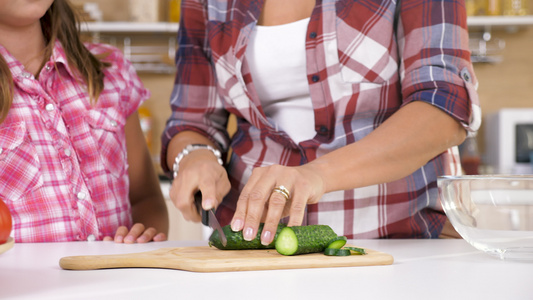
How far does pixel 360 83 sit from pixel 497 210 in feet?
1.42

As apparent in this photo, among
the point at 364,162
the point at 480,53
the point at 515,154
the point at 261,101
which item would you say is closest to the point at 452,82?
the point at 364,162

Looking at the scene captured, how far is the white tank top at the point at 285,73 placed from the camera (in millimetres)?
1156

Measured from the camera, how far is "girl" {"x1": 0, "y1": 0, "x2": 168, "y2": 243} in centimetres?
114

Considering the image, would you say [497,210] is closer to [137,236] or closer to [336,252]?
[336,252]

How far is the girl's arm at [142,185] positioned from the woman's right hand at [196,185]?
0.36m

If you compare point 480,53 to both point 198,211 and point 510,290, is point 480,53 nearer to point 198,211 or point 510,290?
point 198,211

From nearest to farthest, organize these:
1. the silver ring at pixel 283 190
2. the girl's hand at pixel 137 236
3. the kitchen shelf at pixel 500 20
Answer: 1. the silver ring at pixel 283 190
2. the girl's hand at pixel 137 236
3. the kitchen shelf at pixel 500 20

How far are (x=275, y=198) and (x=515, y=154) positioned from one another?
2.51 meters

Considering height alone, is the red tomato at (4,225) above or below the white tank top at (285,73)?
below

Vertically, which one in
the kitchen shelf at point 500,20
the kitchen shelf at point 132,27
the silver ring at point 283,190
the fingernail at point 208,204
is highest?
the kitchen shelf at point 132,27

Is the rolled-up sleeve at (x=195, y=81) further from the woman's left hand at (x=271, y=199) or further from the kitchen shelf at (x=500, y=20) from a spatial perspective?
the kitchen shelf at (x=500, y=20)

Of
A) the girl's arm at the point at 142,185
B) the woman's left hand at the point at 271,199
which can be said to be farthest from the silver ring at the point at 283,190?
the girl's arm at the point at 142,185

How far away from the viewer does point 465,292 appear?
589mm

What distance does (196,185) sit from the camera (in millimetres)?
969
